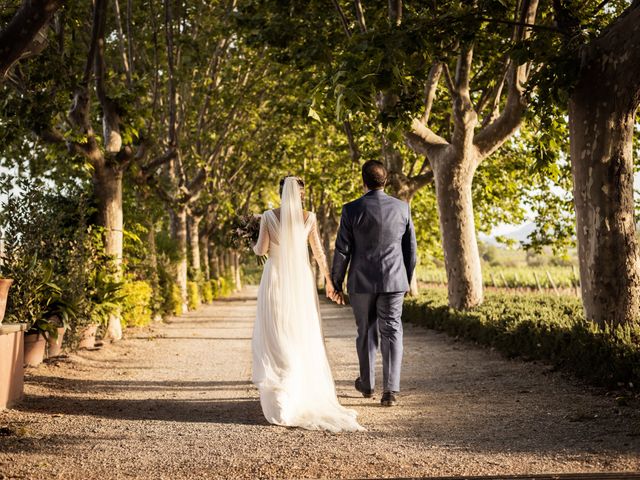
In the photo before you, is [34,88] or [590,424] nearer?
[590,424]

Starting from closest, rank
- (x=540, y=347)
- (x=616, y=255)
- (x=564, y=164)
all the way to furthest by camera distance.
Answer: (x=616, y=255)
(x=540, y=347)
(x=564, y=164)

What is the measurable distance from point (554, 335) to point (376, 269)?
11.5 feet

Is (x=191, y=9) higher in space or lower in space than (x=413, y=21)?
higher

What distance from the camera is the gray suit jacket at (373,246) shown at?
24.0ft

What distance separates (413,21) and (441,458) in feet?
20.3

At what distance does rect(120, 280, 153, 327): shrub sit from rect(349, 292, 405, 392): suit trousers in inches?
308

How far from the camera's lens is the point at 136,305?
16.2 m

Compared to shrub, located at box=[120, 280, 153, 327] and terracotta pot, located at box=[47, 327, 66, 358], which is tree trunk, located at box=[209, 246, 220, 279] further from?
terracotta pot, located at box=[47, 327, 66, 358]

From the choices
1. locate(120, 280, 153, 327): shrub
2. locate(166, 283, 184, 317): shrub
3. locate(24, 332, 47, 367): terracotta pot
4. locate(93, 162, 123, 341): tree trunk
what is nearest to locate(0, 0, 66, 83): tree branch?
locate(24, 332, 47, 367): terracotta pot

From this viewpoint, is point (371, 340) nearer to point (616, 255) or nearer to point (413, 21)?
point (616, 255)

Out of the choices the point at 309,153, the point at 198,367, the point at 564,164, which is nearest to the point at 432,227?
the point at 309,153

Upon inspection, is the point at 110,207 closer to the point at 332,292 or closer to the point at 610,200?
the point at 332,292

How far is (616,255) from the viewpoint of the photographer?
8539 millimetres

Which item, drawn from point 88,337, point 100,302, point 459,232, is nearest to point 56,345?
point 88,337
